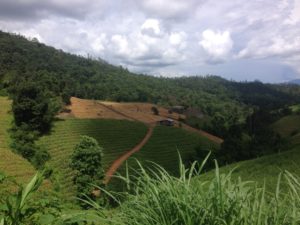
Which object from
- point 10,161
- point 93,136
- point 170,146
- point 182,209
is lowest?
point 170,146

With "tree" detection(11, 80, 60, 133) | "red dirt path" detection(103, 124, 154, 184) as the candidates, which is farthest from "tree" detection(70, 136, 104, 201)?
"tree" detection(11, 80, 60, 133)

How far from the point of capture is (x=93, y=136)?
6594cm

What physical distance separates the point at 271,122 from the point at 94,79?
5989 cm

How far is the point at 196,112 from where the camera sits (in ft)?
399

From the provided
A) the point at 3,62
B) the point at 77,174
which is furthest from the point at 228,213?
the point at 3,62

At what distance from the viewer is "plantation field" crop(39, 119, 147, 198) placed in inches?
2090

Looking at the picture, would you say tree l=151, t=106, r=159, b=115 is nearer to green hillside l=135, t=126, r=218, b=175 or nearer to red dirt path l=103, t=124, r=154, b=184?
red dirt path l=103, t=124, r=154, b=184

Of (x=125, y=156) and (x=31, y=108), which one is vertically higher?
(x=31, y=108)

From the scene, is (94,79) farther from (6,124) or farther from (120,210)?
(120,210)

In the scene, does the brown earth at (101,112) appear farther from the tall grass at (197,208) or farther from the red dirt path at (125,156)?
the tall grass at (197,208)

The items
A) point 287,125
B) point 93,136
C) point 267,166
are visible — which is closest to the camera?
point 267,166

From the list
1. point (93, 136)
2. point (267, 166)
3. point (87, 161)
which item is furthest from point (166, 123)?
point (267, 166)

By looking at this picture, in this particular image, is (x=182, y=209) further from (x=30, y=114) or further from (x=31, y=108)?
(x=30, y=114)

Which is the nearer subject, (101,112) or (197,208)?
(197,208)
